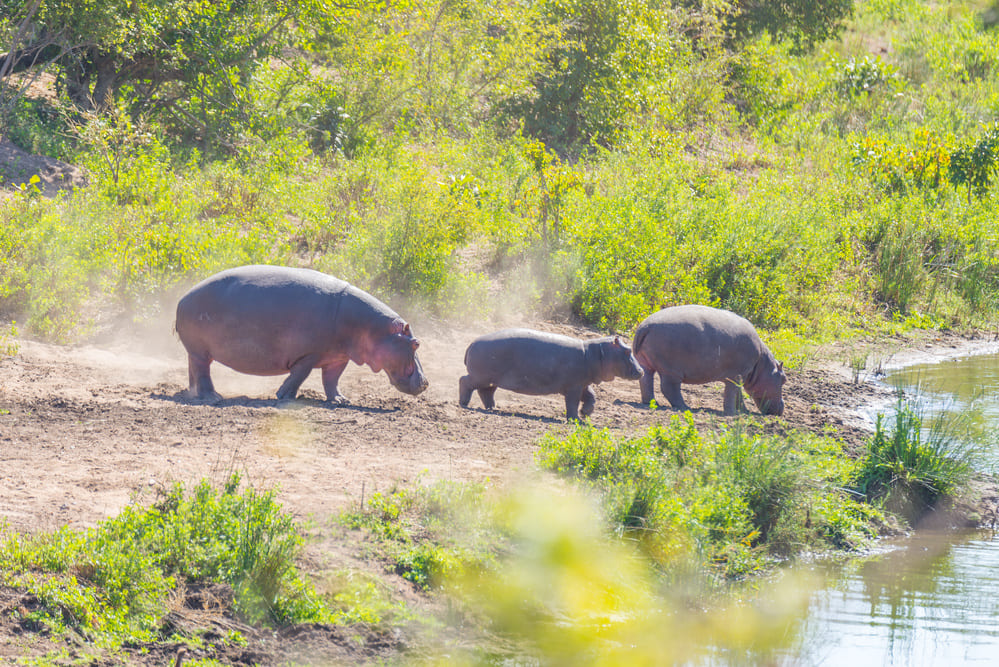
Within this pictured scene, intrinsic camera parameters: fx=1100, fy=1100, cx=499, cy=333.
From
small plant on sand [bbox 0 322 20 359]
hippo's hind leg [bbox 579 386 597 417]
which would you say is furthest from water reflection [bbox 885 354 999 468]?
small plant on sand [bbox 0 322 20 359]

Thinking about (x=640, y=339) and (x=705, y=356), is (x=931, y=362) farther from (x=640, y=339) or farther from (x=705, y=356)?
(x=640, y=339)

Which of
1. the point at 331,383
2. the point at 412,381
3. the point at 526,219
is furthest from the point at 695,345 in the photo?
the point at 526,219

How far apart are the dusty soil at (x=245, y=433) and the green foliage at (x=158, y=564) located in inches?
6.2

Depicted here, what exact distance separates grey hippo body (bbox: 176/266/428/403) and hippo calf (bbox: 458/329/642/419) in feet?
2.54

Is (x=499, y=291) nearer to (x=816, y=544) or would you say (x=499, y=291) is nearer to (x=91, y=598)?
(x=816, y=544)

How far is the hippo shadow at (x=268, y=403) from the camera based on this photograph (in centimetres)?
937

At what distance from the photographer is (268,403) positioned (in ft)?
31.1

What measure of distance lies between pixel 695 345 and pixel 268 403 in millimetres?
4437

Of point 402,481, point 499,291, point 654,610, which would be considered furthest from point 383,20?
point 654,610

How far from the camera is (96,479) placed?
6.92 metres

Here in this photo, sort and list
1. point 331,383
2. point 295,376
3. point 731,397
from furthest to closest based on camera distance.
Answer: point 731,397 < point 331,383 < point 295,376

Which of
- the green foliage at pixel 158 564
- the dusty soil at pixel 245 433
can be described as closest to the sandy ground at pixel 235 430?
the dusty soil at pixel 245 433

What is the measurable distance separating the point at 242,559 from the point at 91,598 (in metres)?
0.82

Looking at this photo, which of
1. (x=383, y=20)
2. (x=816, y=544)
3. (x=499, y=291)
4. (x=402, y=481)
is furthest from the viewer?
(x=383, y=20)
